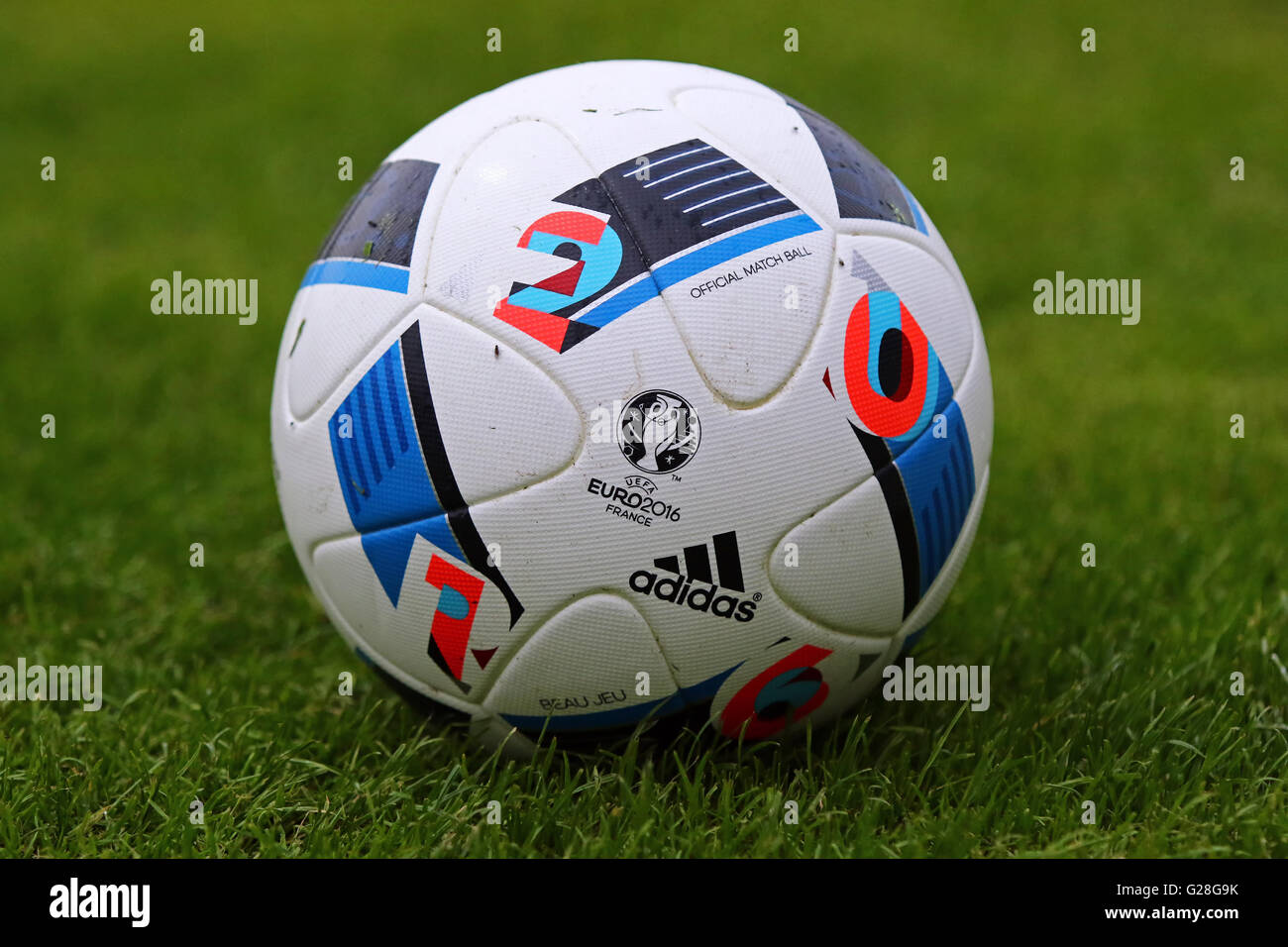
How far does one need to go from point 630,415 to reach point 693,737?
854mm

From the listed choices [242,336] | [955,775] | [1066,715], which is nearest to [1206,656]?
[1066,715]

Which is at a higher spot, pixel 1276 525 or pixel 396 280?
pixel 396 280

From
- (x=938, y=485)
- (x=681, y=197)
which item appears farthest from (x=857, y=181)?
(x=938, y=485)

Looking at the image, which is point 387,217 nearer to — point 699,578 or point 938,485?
point 699,578

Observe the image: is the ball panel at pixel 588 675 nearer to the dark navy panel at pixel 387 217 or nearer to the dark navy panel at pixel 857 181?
the dark navy panel at pixel 387 217

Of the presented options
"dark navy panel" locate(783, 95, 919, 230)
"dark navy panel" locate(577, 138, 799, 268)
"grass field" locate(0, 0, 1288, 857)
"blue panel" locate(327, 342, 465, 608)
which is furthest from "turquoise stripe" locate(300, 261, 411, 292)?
"grass field" locate(0, 0, 1288, 857)

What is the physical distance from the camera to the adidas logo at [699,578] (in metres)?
2.73

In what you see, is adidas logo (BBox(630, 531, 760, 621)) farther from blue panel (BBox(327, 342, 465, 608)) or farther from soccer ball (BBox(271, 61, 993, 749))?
blue panel (BBox(327, 342, 465, 608))

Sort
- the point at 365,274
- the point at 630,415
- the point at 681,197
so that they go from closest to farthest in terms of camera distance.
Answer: the point at 630,415 → the point at 681,197 → the point at 365,274

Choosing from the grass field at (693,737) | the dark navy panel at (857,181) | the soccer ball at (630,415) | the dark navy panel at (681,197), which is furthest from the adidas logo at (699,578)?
the dark navy panel at (857,181)

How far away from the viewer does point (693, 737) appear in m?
3.05

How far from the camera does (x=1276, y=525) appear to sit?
15.4 feet
